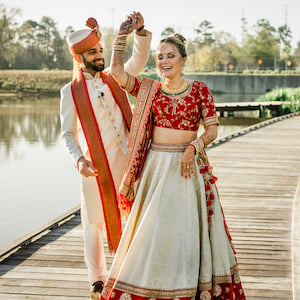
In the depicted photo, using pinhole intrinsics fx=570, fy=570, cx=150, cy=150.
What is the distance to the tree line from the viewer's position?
2196 inches

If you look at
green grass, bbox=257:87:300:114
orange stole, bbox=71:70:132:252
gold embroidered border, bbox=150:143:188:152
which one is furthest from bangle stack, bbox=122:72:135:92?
green grass, bbox=257:87:300:114

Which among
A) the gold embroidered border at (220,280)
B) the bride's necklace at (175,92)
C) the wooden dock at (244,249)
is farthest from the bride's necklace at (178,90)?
the wooden dock at (244,249)

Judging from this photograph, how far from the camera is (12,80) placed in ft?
134

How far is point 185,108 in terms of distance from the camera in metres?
2.61

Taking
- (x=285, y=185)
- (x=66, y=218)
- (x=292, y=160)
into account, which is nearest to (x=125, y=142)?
(x=66, y=218)

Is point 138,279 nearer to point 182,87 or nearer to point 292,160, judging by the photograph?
point 182,87

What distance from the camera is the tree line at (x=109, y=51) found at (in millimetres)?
55781

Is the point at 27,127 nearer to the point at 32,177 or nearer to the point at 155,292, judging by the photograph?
the point at 32,177

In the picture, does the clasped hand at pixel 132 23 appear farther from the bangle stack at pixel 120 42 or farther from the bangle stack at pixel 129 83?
the bangle stack at pixel 129 83

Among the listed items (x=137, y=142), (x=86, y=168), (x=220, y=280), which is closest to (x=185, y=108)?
(x=137, y=142)

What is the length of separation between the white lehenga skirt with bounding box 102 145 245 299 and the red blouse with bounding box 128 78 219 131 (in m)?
0.12

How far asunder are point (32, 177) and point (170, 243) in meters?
8.40

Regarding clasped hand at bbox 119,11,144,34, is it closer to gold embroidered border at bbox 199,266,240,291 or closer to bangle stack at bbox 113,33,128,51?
bangle stack at bbox 113,33,128,51

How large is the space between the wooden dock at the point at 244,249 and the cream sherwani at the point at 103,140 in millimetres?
385
